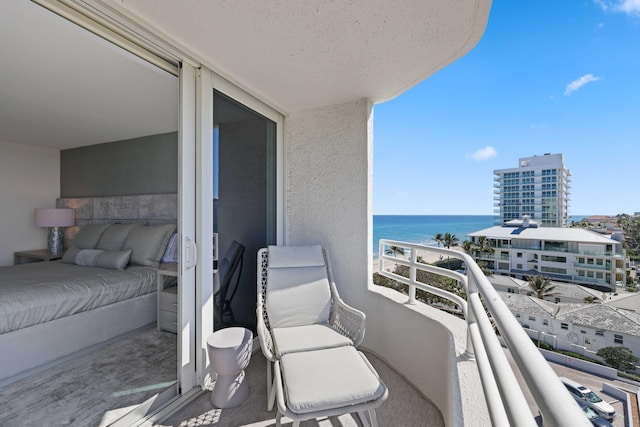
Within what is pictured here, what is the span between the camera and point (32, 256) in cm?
437

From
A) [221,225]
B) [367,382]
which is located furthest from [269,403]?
[221,225]

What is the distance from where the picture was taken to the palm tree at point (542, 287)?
37.7 feet

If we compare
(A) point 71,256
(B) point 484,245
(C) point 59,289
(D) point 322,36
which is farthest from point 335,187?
(B) point 484,245

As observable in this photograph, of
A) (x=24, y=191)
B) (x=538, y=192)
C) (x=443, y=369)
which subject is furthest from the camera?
(x=538, y=192)

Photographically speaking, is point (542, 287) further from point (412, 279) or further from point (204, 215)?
point (204, 215)

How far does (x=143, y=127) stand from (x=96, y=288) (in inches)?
90.7

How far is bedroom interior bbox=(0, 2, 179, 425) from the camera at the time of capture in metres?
1.96

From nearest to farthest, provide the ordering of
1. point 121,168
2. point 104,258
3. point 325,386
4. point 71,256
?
1. point 325,386
2. point 104,258
3. point 71,256
4. point 121,168

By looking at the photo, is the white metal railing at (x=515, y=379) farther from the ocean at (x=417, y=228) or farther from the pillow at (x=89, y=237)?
the ocean at (x=417, y=228)

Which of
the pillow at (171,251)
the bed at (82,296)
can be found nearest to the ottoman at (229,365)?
the bed at (82,296)

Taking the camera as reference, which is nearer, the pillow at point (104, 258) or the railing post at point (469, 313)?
the railing post at point (469, 313)

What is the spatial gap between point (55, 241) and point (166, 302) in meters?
3.06

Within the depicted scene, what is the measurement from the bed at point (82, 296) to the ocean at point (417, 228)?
67.3 ft

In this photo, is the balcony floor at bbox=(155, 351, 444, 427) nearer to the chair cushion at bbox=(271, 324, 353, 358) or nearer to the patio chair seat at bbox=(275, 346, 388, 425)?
the patio chair seat at bbox=(275, 346, 388, 425)
